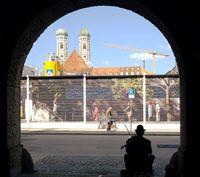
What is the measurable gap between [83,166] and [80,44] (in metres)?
169

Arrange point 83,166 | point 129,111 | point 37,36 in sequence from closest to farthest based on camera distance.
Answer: point 37,36 → point 83,166 → point 129,111

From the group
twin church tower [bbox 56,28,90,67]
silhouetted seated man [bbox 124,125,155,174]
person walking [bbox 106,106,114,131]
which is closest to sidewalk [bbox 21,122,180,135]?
person walking [bbox 106,106,114,131]

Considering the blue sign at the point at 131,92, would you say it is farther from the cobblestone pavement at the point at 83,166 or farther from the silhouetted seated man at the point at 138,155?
the silhouetted seated man at the point at 138,155

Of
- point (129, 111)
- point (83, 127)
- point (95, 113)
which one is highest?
point (129, 111)

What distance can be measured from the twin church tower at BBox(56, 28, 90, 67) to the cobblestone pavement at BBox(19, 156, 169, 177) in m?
160

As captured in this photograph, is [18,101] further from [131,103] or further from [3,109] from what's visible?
[131,103]

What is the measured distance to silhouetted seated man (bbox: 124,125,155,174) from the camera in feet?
28.1

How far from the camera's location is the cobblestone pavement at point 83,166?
10591 mm

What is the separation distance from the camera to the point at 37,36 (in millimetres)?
10281

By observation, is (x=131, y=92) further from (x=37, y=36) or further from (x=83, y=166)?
(x=37, y=36)

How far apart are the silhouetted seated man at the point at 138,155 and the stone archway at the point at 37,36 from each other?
0.73m

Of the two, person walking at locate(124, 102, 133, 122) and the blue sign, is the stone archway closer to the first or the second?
the blue sign

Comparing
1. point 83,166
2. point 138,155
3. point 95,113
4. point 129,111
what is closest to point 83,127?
point 95,113

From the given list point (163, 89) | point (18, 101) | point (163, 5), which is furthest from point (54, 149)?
point (163, 89)
